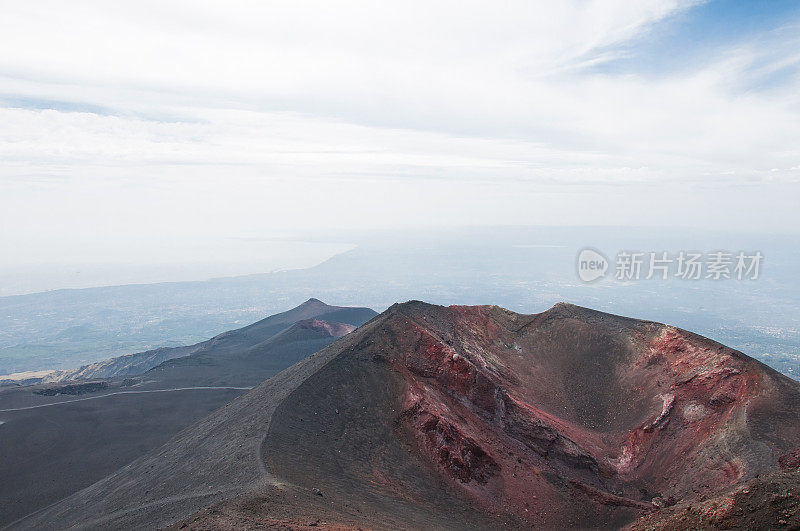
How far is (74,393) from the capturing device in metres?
57.5

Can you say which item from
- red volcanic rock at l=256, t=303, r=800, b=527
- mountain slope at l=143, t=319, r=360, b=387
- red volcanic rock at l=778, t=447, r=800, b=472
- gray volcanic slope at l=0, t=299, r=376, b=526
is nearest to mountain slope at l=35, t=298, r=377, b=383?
mountain slope at l=143, t=319, r=360, b=387

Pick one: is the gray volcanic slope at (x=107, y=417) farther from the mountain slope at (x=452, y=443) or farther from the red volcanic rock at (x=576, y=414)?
the red volcanic rock at (x=576, y=414)

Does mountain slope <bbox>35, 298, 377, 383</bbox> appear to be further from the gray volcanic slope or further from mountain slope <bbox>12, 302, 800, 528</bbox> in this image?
mountain slope <bbox>12, 302, 800, 528</bbox>

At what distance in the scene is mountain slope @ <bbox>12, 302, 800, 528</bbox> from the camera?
21422mm

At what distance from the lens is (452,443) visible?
26.9 metres

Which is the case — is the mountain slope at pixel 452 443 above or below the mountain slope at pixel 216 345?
above

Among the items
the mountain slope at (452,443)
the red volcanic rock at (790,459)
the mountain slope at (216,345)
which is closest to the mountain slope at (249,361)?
the mountain slope at (216,345)

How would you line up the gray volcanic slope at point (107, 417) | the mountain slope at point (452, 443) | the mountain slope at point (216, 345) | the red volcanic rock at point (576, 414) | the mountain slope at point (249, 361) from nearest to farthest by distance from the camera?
the mountain slope at point (452, 443)
the red volcanic rock at point (576, 414)
the gray volcanic slope at point (107, 417)
the mountain slope at point (249, 361)
the mountain slope at point (216, 345)

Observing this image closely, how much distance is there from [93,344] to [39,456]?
162473mm

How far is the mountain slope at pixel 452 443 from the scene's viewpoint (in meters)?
21.4

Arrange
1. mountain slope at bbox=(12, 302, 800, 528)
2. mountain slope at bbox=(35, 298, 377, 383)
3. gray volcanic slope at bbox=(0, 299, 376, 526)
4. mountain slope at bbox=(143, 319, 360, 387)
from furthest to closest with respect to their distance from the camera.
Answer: mountain slope at bbox=(35, 298, 377, 383) < mountain slope at bbox=(143, 319, 360, 387) < gray volcanic slope at bbox=(0, 299, 376, 526) < mountain slope at bbox=(12, 302, 800, 528)

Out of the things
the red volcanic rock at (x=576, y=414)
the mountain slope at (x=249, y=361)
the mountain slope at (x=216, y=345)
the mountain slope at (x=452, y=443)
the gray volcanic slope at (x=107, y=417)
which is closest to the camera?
the mountain slope at (x=452, y=443)

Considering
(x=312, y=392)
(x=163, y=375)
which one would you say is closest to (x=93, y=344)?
(x=163, y=375)

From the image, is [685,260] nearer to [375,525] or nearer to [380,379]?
[380,379]
